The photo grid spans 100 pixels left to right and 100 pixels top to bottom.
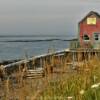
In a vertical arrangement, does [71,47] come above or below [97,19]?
below

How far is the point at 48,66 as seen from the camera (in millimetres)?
6324

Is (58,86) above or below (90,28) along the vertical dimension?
above

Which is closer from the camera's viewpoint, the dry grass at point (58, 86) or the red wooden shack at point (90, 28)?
the dry grass at point (58, 86)

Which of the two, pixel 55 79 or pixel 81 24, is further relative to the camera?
pixel 81 24

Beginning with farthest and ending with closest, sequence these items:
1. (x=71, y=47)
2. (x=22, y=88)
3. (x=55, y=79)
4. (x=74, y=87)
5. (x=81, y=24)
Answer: (x=81, y=24), (x=71, y=47), (x=55, y=79), (x=74, y=87), (x=22, y=88)

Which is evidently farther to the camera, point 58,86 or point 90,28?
point 90,28

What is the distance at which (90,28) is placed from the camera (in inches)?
1437

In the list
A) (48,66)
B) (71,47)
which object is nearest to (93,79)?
(48,66)

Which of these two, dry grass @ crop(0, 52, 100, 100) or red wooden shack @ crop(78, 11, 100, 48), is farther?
red wooden shack @ crop(78, 11, 100, 48)

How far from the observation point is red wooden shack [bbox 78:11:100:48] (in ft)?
119

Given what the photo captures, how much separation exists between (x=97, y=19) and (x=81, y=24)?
1453 millimetres

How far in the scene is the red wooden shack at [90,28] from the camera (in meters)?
36.2

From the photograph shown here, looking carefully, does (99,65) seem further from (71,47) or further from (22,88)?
(71,47)

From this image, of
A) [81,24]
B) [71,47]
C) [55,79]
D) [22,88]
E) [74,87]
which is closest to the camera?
[22,88]
